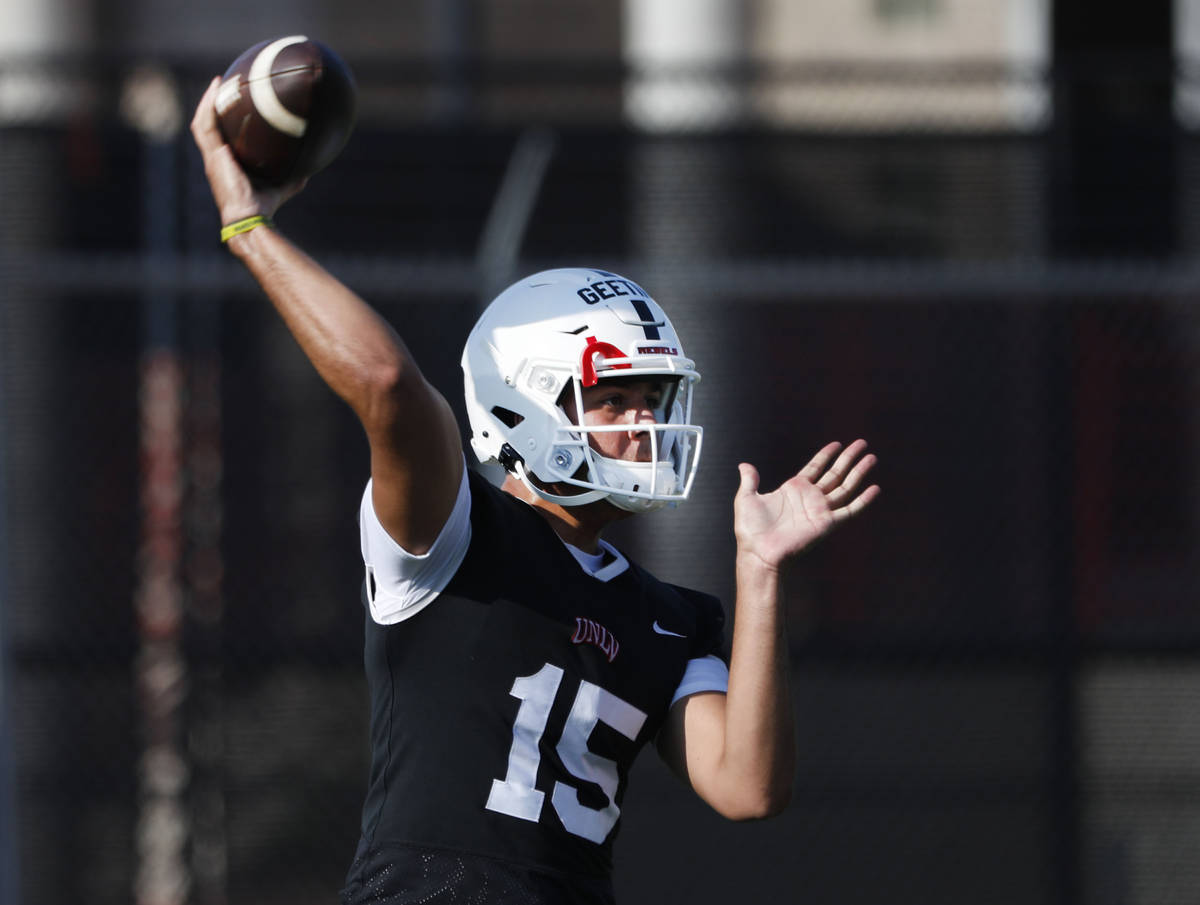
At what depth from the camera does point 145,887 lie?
5281 mm

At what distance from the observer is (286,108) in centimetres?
266

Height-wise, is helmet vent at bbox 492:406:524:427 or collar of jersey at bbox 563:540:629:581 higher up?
helmet vent at bbox 492:406:524:427

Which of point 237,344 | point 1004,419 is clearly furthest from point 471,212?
point 1004,419

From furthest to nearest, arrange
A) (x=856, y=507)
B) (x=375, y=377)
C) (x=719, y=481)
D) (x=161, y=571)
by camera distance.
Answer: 1. (x=719, y=481)
2. (x=161, y=571)
3. (x=856, y=507)
4. (x=375, y=377)

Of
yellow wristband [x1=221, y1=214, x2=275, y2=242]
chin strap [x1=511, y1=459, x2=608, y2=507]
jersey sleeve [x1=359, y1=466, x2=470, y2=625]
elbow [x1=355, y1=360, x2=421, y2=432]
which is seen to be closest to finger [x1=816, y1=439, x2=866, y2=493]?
chin strap [x1=511, y1=459, x2=608, y2=507]

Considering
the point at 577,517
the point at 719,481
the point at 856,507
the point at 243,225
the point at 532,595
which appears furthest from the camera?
the point at 719,481

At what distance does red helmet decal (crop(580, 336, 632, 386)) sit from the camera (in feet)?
8.99

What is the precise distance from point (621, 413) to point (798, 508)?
42 cm

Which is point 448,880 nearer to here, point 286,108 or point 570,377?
point 570,377

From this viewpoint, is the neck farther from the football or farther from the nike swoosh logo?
the football

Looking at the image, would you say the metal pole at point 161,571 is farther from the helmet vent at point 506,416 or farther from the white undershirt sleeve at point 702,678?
the white undershirt sleeve at point 702,678

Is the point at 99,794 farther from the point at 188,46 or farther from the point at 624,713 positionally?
the point at 188,46

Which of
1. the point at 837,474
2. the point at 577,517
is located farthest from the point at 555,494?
the point at 837,474

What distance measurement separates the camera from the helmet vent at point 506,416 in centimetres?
284
